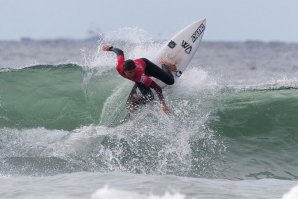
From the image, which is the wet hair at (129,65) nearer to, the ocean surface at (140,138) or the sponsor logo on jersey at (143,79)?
the sponsor logo on jersey at (143,79)

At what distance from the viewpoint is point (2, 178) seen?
838 centimetres

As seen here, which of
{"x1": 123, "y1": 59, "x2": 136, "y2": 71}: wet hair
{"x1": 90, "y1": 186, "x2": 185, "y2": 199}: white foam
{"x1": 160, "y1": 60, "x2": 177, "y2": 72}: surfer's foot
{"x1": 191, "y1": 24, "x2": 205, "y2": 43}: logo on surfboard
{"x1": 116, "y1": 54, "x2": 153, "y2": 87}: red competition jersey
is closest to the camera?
{"x1": 90, "y1": 186, "x2": 185, "y2": 199}: white foam

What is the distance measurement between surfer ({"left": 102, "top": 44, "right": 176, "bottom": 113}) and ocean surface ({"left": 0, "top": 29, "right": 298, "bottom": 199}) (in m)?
0.15

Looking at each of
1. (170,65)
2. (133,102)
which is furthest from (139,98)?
(170,65)

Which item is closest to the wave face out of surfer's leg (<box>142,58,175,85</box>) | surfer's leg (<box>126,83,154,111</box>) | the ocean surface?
the ocean surface

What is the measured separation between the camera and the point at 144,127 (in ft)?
35.8

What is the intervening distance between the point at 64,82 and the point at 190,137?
5016 millimetres

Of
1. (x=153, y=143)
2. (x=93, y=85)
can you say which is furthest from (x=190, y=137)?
(x=93, y=85)

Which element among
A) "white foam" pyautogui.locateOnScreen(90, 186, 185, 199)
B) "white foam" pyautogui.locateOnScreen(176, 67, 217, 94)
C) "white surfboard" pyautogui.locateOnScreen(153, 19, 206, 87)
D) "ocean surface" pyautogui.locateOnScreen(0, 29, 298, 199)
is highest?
"white surfboard" pyautogui.locateOnScreen(153, 19, 206, 87)

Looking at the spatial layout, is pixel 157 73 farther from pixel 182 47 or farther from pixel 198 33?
pixel 198 33

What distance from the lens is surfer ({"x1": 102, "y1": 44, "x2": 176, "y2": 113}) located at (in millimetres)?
10553

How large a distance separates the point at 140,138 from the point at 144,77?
960 millimetres

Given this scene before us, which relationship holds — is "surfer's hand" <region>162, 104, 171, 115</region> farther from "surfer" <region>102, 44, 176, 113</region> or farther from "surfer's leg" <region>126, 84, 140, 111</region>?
"surfer's leg" <region>126, 84, 140, 111</region>

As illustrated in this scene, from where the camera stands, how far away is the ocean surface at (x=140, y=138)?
7.63 m
